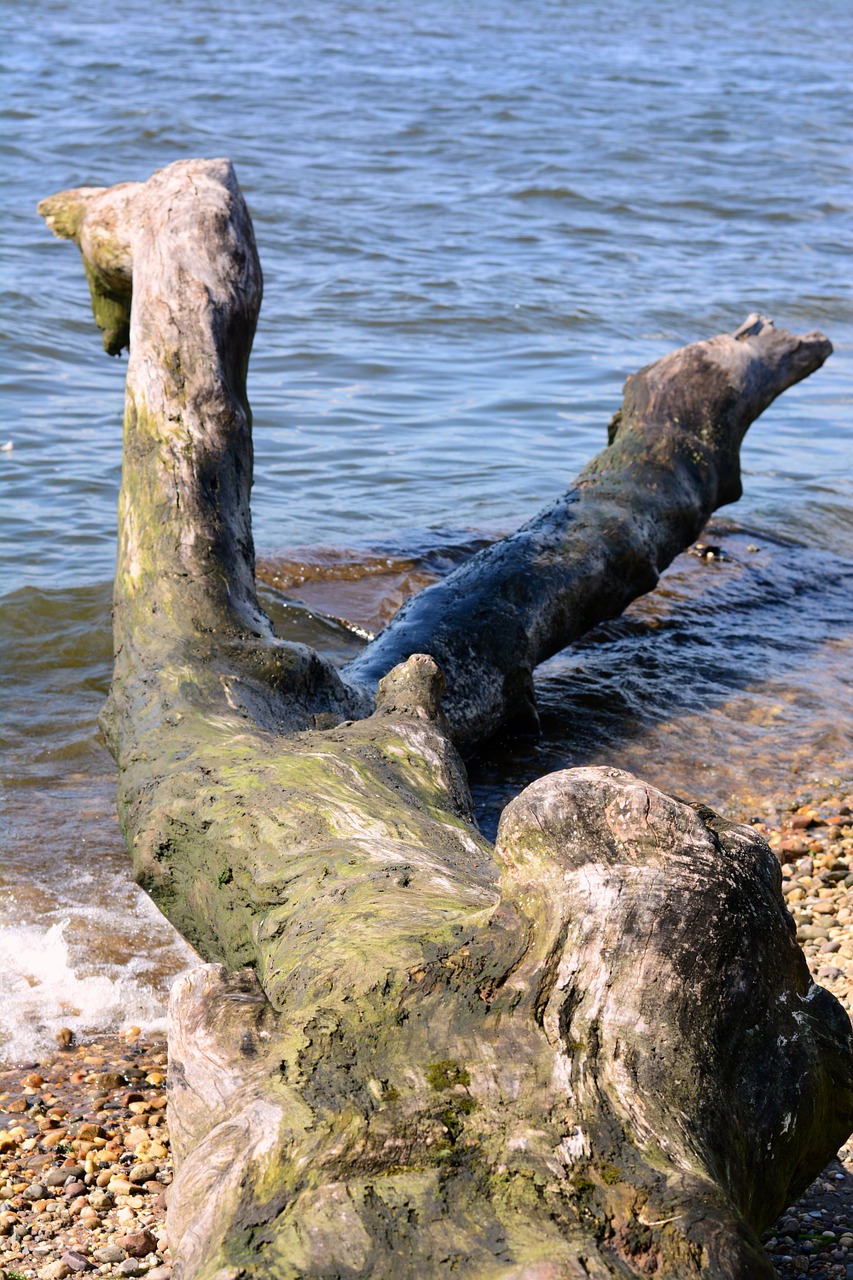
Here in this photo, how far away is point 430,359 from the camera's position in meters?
11.4

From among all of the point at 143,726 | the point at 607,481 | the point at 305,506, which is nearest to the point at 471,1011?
the point at 143,726

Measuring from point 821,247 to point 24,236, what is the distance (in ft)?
30.3

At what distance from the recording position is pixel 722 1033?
2066 mm

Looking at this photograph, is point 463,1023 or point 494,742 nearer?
point 463,1023

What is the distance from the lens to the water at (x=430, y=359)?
17.1 feet

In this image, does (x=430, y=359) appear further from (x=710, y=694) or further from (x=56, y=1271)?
(x=56, y=1271)

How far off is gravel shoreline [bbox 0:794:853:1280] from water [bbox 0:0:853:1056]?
230 millimetres

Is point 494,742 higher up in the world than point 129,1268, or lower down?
lower down

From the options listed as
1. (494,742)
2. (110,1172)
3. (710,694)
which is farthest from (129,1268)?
(710,694)

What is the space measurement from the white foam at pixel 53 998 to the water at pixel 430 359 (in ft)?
0.04

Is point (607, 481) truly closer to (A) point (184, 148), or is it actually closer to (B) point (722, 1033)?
(B) point (722, 1033)

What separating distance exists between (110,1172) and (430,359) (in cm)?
929

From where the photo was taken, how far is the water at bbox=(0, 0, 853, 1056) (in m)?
5.20

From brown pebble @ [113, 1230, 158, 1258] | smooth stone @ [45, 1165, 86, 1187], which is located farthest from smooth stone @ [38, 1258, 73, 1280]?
smooth stone @ [45, 1165, 86, 1187]
